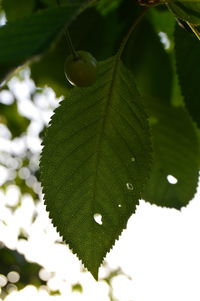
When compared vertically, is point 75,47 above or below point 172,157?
above

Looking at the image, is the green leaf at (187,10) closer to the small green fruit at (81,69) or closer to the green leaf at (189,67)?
the small green fruit at (81,69)

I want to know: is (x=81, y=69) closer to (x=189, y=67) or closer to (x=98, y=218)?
(x=98, y=218)

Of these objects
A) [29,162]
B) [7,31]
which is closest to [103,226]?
[7,31]

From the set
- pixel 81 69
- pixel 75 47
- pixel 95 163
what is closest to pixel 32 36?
pixel 81 69

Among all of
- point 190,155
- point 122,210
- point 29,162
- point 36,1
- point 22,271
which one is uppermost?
point 36,1

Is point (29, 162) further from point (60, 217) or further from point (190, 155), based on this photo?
point (60, 217)

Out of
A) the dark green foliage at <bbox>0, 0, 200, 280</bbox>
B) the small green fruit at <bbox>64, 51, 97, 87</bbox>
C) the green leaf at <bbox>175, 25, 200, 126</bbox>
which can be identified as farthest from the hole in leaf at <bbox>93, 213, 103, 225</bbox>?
the green leaf at <bbox>175, 25, 200, 126</bbox>
